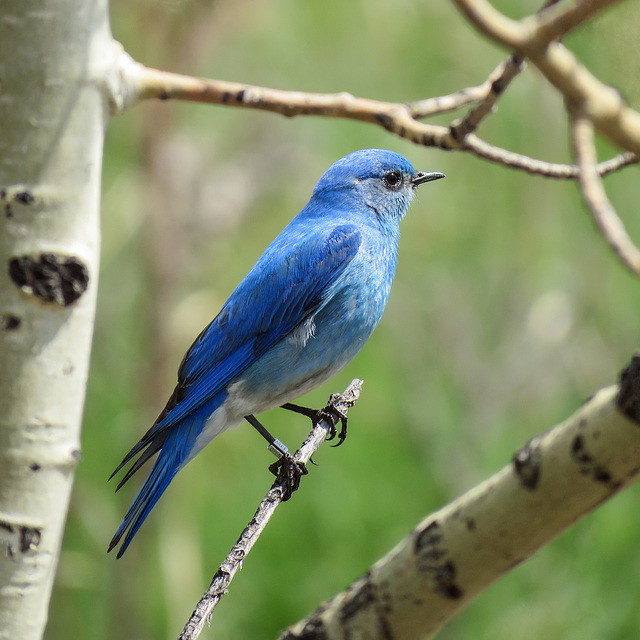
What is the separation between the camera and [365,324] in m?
2.60

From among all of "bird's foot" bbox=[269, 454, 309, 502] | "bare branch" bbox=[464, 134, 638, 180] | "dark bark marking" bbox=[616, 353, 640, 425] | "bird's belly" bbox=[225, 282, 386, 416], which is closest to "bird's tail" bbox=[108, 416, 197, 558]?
"bird's belly" bbox=[225, 282, 386, 416]

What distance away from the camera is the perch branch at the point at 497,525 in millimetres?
1496

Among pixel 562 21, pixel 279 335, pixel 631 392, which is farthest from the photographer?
pixel 279 335

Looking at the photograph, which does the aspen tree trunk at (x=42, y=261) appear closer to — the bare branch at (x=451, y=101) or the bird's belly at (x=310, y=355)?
the bare branch at (x=451, y=101)

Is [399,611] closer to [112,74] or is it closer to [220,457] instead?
[112,74]

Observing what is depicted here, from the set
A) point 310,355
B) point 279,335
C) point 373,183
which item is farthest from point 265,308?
point 373,183

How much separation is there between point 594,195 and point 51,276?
0.96m

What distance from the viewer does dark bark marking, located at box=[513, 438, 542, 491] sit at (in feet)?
5.18

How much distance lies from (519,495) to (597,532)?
6.77ft

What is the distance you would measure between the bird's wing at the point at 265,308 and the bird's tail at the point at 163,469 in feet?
0.34

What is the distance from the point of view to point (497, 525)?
162 centimetres

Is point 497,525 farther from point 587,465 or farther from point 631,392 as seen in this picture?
point 631,392

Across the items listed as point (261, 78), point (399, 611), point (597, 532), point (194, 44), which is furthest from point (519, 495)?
point (261, 78)

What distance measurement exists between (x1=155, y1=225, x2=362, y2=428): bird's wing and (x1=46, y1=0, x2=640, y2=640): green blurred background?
2.60 feet
